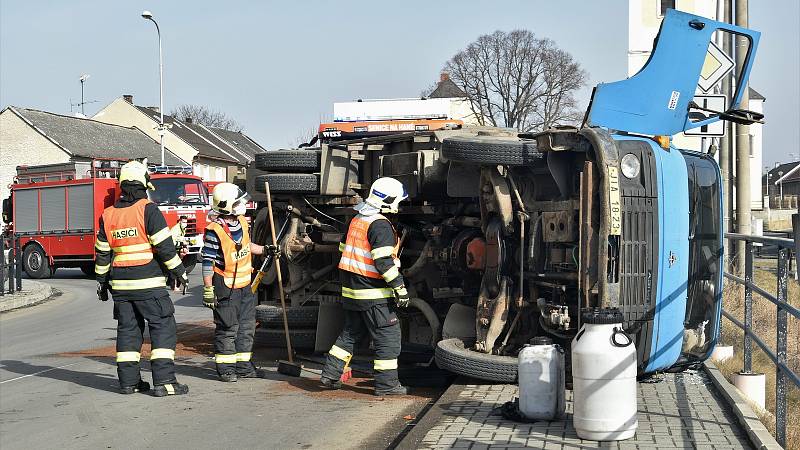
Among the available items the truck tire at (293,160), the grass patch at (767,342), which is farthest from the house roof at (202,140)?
the truck tire at (293,160)

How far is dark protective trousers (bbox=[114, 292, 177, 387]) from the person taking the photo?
8.17m

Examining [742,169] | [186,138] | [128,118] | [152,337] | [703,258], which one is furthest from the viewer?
[128,118]

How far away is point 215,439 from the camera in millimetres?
6551

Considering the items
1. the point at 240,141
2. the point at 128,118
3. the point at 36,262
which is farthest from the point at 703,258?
the point at 240,141

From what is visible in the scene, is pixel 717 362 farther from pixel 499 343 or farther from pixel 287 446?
pixel 287 446

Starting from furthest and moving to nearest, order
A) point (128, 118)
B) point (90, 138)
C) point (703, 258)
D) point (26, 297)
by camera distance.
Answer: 1. point (128, 118)
2. point (90, 138)
3. point (26, 297)
4. point (703, 258)

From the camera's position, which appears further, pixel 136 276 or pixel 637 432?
pixel 136 276

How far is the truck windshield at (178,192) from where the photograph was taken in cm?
2277

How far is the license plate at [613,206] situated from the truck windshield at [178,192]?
17.3m

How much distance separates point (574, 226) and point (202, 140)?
61912 millimetres

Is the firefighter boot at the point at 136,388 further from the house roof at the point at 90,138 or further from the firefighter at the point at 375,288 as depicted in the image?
the house roof at the point at 90,138

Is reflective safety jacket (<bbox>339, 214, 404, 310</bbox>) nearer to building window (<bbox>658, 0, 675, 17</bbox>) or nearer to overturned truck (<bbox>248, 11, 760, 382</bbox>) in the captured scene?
overturned truck (<bbox>248, 11, 760, 382</bbox>)

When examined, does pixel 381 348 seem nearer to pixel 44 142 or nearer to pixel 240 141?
pixel 44 142

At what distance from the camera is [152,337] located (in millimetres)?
8250
